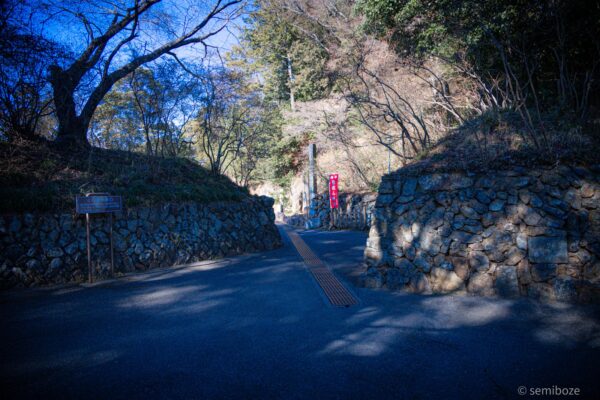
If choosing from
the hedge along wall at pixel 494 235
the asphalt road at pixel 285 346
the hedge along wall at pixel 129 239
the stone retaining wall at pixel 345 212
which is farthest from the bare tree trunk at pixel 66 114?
the stone retaining wall at pixel 345 212

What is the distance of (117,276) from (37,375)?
3749mm

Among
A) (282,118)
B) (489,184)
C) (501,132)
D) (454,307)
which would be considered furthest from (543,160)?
(282,118)

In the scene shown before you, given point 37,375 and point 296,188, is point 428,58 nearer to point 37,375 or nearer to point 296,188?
point 37,375

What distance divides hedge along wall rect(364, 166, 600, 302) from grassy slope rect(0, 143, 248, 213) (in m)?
5.54

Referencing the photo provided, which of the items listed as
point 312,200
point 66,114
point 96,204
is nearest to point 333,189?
point 312,200

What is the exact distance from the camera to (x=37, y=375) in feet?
9.02

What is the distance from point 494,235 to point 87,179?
339 inches

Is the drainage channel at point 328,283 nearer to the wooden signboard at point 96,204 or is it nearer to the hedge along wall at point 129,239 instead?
the hedge along wall at point 129,239

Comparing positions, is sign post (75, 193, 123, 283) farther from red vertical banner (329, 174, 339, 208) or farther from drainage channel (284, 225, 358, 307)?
red vertical banner (329, 174, 339, 208)

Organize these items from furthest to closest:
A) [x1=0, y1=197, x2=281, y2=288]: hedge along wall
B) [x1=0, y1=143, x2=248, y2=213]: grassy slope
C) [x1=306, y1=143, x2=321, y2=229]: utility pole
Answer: [x1=306, y1=143, x2=321, y2=229]: utility pole, [x1=0, y1=143, x2=248, y2=213]: grassy slope, [x1=0, y1=197, x2=281, y2=288]: hedge along wall

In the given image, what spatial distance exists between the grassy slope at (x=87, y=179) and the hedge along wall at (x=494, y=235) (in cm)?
554

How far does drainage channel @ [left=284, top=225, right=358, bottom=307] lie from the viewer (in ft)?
15.3

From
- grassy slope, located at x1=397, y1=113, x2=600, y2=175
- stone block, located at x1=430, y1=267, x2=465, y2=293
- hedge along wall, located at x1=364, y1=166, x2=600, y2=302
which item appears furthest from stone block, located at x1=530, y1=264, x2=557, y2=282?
grassy slope, located at x1=397, y1=113, x2=600, y2=175

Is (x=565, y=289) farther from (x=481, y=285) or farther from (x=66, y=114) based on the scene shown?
(x=66, y=114)
